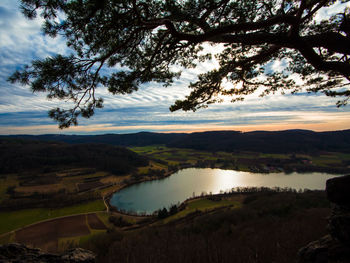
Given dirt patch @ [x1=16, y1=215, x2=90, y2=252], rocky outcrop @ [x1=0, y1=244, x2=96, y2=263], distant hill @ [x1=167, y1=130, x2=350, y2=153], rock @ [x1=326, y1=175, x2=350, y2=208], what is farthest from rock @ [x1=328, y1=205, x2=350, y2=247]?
distant hill @ [x1=167, y1=130, x2=350, y2=153]

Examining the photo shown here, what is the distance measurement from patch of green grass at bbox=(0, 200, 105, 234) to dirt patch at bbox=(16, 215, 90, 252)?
9.16 ft

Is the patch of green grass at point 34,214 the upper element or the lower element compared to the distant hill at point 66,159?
lower

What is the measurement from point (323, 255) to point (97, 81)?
16.1ft

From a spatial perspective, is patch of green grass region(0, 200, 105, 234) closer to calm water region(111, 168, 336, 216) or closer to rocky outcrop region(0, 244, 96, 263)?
calm water region(111, 168, 336, 216)

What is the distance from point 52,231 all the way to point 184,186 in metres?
32.6

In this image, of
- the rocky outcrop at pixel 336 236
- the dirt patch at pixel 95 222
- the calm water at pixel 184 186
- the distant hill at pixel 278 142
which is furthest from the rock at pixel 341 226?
the distant hill at pixel 278 142

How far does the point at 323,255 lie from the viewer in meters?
2.46

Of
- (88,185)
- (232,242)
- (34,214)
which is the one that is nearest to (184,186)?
(88,185)

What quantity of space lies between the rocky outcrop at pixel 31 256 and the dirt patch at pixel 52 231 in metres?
24.3

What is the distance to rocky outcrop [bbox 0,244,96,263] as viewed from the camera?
1.82 metres

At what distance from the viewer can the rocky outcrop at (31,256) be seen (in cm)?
182

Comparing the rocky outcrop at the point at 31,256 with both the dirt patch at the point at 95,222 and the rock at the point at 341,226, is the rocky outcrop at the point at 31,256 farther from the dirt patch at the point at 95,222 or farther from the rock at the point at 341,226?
the dirt patch at the point at 95,222

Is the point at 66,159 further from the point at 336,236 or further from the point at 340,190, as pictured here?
the point at 340,190

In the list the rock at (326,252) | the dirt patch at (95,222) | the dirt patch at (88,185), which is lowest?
the dirt patch at (88,185)
